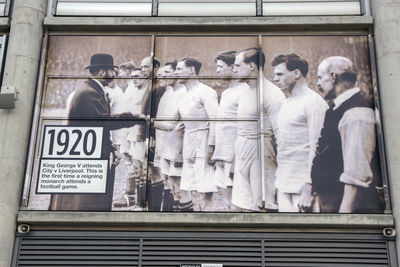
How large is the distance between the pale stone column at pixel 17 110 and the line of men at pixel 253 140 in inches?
75.2

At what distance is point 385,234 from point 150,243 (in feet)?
14.8

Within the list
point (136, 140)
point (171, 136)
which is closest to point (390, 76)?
point (171, 136)

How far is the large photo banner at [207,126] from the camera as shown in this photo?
11.0 metres

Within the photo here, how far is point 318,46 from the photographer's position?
12.2m

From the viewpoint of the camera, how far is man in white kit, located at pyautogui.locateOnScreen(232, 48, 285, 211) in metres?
11.0

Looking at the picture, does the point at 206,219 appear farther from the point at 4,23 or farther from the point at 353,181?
the point at 4,23

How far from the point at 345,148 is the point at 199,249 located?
359 cm

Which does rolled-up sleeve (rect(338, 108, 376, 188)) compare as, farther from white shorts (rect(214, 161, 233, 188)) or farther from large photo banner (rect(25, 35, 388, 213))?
white shorts (rect(214, 161, 233, 188))

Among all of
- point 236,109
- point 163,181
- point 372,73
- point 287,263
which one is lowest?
point 287,263

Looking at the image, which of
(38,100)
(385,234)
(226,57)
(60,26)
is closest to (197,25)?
(226,57)

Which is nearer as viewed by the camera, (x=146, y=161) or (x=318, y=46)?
(x=146, y=161)

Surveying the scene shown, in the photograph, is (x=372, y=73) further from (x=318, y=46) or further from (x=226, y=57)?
(x=226, y=57)

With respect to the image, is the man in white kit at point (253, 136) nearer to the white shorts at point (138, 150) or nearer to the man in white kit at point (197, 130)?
the man in white kit at point (197, 130)

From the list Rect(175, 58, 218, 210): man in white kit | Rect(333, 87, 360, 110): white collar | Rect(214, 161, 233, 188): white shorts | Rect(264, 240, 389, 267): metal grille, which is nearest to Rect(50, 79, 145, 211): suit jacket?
Rect(175, 58, 218, 210): man in white kit
